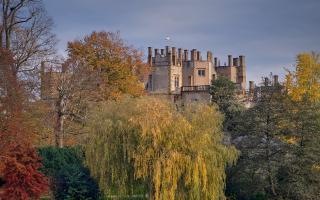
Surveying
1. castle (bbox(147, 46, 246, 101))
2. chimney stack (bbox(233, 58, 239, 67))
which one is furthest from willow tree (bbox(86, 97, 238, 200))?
chimney stack (bbox(233, 58, 239, 67))

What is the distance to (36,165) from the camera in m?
28.3

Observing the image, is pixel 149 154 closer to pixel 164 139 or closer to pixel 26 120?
pixel 164 139

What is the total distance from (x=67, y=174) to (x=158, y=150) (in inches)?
258

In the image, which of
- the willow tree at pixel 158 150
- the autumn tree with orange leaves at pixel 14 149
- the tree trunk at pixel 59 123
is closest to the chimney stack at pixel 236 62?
the tree trunk at pixel 59 123

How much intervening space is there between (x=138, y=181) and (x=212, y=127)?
4.15 m

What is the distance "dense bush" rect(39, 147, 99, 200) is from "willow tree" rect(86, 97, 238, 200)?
6.65 feet

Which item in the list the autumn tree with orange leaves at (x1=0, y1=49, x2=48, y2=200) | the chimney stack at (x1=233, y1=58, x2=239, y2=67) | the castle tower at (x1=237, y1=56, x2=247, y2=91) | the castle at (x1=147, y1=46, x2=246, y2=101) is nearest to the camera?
the autumn tree with orange leaves at (x1=0, y1=49, x2=48, y2=200)

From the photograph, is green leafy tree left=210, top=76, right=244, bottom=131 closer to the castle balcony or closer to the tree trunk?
the tree trunk

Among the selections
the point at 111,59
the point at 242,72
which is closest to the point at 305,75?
the point at 111,59

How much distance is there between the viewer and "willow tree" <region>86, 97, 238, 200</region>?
25594 millimetres

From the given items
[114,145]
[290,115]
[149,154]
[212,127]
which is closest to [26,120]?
[114,145]

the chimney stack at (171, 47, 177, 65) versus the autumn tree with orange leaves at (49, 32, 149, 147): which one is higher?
the chimney stack at (171, 47, 177, 65)

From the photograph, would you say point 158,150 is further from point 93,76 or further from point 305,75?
point 305,75

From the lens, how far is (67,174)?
99.3ft
